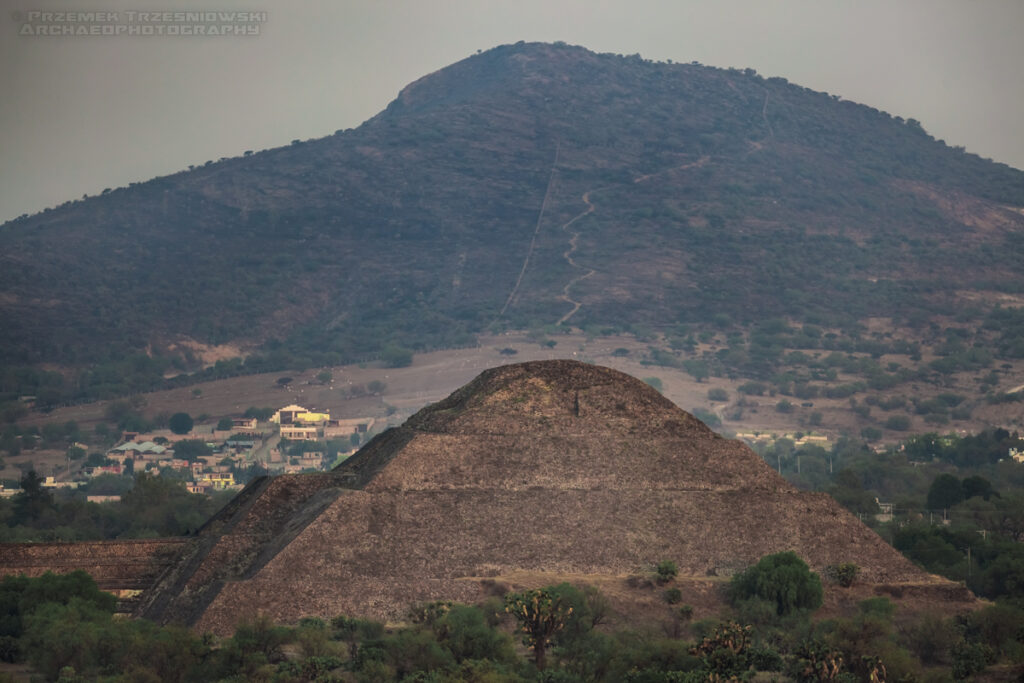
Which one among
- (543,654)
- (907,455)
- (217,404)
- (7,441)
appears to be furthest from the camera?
(217,404)

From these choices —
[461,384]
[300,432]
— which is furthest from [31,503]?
[461,384]

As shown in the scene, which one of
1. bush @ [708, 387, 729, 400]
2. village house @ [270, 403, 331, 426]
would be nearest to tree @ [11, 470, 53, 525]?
village house @ [270, 403, 331, 426]

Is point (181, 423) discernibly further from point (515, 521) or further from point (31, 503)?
point (515, 521)

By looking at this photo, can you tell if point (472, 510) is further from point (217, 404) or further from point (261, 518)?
point (217, 404)

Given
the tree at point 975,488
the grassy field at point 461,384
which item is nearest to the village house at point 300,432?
the grassy field at point 461,384

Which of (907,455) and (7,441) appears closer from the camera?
(907,455)

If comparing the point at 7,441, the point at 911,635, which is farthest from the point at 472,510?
the point at 7,441
